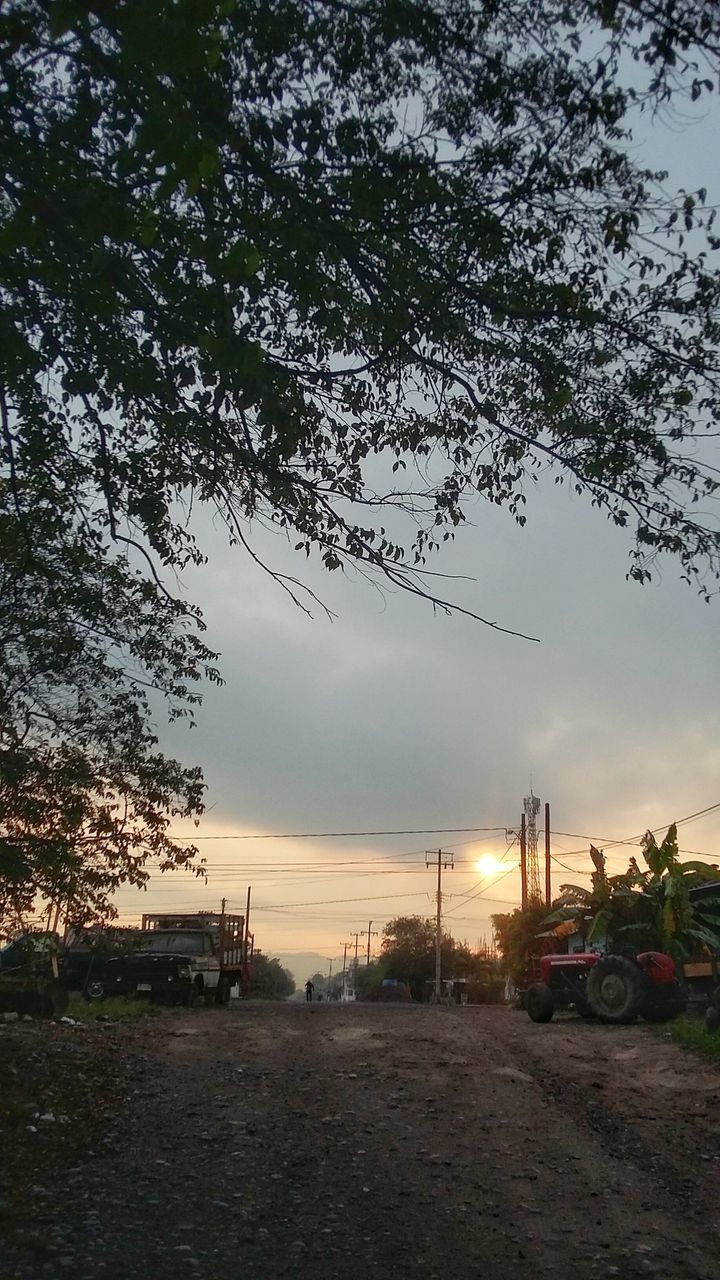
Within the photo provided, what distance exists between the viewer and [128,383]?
6906mm

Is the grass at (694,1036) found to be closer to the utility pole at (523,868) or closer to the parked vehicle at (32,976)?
the parked vehicle at (32,976)

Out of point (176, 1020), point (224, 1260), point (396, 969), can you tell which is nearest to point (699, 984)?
point (176, 1020)

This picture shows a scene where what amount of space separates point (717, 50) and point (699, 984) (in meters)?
15.2

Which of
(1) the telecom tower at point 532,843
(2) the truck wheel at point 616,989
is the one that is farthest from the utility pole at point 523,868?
(2) the truck wheel at point 616,989

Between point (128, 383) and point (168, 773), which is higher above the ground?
point (128, 383)

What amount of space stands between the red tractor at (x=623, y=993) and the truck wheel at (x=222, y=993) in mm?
9350

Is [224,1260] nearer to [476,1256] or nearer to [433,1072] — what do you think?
[476,1256]

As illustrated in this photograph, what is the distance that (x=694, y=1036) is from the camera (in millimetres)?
13453

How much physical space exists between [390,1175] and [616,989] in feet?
38.0

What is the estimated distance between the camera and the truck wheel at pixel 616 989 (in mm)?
16797

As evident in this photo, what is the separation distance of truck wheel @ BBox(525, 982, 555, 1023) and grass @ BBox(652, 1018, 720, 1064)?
266 cm

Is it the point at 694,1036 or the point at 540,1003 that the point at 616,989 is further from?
the point at 694,1036

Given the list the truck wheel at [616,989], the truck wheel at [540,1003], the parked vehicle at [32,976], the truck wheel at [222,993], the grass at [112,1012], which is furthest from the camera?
the truck wheel at [222,993]

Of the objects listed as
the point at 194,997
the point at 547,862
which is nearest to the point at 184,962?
the point at 194,997
